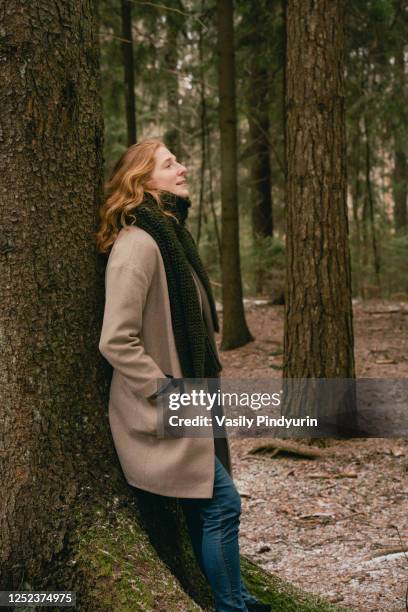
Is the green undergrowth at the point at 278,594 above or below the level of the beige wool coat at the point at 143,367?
below

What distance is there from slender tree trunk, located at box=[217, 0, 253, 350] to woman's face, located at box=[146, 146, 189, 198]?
7.72 metres

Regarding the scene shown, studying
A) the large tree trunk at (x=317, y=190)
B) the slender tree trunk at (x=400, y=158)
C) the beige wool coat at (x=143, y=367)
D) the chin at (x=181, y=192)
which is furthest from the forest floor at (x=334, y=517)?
the slender tree trunk at (x=400, y=158)

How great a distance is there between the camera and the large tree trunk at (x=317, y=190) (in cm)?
642

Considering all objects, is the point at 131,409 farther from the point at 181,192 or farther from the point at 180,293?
the point at 181,192

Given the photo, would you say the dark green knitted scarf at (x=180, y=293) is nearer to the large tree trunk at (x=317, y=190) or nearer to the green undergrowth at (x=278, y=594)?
the green undergrowth at (x=278, y=594)

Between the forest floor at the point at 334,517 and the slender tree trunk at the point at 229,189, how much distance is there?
3876 mm

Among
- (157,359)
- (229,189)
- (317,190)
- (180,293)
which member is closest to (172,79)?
(229,189)

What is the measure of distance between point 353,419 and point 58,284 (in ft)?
14.8

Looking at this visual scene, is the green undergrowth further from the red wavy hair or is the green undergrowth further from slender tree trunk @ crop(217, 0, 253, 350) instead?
slender tree trunk @ crop(217, 0, 253, 350)

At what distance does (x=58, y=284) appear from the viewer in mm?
2865

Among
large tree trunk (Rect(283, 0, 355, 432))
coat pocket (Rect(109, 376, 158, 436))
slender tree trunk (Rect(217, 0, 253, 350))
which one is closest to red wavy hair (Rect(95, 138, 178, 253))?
coat pocket (Rect(109, 376, 158, 436))

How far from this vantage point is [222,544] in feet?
9.72

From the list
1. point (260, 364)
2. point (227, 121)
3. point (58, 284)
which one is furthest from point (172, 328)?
point (227, 121)

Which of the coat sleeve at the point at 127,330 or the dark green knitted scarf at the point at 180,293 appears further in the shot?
the dark green knitted scarf at the point at 180,293
